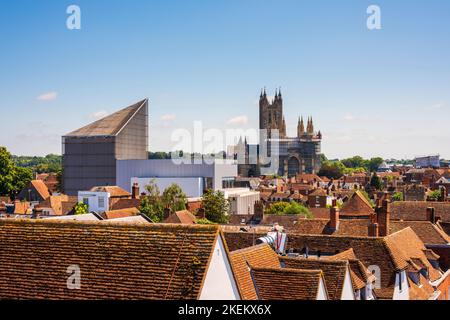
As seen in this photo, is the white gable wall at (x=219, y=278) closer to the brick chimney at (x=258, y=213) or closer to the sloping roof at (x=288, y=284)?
the sloping roof at (x=288, y=284)

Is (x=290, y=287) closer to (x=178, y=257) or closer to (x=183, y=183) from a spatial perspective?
(x=178, y=257)

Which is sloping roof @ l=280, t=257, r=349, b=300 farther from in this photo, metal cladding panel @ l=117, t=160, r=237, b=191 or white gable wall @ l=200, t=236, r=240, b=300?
metal cladding panel @ l=117, t=160, r=237, b=191

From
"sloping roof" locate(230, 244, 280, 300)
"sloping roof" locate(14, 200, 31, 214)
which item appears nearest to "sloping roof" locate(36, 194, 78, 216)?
"sloping roof" locate(14, 200, 31, 214)

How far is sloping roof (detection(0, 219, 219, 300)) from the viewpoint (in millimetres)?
11836

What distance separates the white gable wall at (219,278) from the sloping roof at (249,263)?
1043mm

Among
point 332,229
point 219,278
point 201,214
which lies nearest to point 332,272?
point 219,278

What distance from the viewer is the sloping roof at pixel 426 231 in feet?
134

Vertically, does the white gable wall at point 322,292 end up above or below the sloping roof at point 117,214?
above

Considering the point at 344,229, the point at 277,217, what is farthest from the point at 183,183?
the point at 344,229

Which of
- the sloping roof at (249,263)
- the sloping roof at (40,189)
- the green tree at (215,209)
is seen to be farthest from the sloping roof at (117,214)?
the sloping roof at (40,189)

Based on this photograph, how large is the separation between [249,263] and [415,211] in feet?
138

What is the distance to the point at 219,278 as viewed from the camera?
12469 millimetres

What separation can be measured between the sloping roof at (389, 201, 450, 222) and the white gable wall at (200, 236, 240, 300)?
4396cm
